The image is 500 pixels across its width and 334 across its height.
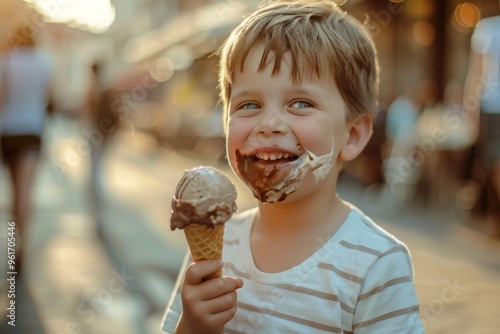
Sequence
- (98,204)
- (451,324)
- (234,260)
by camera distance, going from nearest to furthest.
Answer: (234,260), (451,324), (98,204)

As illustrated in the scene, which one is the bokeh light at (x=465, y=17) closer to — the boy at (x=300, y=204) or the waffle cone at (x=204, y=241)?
the boy at (x=300, y=204)

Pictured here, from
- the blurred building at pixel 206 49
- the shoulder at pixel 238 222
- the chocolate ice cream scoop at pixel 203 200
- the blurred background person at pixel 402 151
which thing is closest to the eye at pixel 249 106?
the chocolate ice cream scoop at pixel 203 200

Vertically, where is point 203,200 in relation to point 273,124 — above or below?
below

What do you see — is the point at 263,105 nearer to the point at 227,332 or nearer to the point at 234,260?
the point at 234,260

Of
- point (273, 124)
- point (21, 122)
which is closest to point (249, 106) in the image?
point (273, 124)

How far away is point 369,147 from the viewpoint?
10.1 meters

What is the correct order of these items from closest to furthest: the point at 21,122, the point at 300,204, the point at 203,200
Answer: the point at 203,200 → the point at 300,204 → the point at 21,122

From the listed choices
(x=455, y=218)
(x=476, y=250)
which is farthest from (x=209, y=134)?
(x=476, y=250)

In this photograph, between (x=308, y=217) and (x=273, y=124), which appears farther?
(x=308, y=217)

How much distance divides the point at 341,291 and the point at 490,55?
4718mm

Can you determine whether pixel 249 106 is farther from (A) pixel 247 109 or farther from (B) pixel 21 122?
(B) pixel 21 122

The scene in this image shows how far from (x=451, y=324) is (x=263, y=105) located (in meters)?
3.15

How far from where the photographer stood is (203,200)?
62.2 inches

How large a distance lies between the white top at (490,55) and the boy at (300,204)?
4.35 metres
